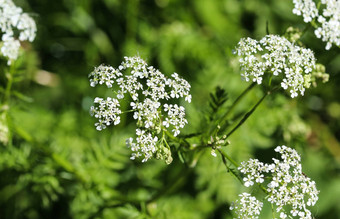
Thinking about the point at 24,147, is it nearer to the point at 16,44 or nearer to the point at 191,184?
the point at 16,44

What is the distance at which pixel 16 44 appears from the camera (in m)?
3.79

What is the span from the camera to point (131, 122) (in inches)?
250

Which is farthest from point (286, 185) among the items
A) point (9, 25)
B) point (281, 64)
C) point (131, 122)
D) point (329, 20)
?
point (131, 122)

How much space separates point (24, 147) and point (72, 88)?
6.33 feet

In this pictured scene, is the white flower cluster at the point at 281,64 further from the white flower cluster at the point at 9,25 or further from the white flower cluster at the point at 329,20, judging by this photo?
Answer: the white flower cluster at the point at 9,25

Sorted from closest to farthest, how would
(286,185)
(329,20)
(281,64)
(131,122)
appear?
(286,185)
(281,64)
(329,20)
(131,122)

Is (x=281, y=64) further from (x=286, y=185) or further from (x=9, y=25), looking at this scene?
(x=9, y=25)

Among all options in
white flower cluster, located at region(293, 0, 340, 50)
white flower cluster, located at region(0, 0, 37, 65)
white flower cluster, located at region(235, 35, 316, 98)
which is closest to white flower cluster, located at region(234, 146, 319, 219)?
white flower cluster, located at region(235, 35, 316, 98)

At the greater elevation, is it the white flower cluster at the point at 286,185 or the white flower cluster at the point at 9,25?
the white flower cluster at the point at 9,25

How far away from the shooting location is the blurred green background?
15.9 ft

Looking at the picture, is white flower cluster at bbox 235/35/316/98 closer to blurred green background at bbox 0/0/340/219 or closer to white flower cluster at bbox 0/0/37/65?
blurred green background at bbox 0/0/340/219

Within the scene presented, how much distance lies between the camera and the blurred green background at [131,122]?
15.9 feet

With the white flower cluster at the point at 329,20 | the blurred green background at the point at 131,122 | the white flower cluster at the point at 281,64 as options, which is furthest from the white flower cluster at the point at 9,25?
the white flower cluster at the point at 329,20

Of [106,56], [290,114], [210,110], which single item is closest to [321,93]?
[290,114]
